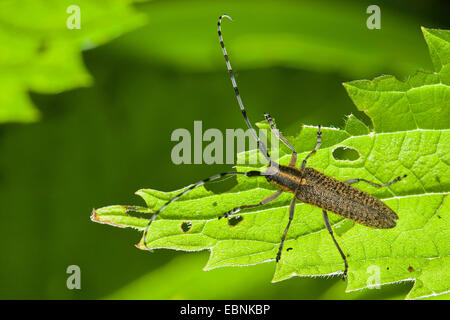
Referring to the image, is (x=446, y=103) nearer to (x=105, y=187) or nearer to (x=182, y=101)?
(x=182, y=101)

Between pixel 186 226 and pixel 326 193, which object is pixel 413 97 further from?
pixel 186 226

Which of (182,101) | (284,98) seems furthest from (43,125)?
(284,98)

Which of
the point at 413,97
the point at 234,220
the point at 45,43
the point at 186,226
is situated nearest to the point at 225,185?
the point at 234,220

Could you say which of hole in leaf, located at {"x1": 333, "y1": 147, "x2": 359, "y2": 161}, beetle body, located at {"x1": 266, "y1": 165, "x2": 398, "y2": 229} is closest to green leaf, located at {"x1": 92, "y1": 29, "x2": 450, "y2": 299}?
beetle body, located at {"x1": 266, "y1": 165, "x2": 398, "y2": 229}

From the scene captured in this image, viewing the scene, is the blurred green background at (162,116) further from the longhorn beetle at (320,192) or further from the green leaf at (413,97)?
the green leaf at (413,97)

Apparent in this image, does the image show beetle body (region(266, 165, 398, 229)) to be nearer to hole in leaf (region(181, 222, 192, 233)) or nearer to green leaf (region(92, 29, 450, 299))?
green leaf (region(92, 29, 450, 299))

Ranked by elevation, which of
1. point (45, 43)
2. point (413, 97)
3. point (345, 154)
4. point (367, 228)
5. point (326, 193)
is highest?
point (45, 43)
